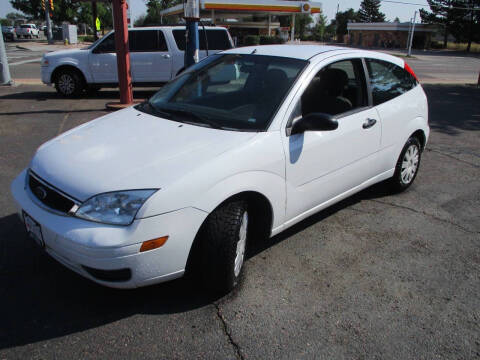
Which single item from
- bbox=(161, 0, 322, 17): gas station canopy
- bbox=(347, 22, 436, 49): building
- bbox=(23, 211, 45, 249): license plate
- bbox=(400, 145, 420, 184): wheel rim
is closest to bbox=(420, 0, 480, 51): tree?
bbox=(347, 22, 436, 49): building

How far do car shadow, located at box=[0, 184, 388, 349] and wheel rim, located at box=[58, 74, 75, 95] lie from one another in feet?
27.1

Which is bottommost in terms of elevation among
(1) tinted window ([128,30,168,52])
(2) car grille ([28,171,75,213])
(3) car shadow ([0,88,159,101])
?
(3) car shadow ([0,88,159,101])

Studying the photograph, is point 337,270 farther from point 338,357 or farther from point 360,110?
point 360,110

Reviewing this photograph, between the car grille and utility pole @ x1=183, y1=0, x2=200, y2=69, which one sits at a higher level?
utility pole @ x1=183, y1=0, x2=200, y2=69

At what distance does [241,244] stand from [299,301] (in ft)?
1.86

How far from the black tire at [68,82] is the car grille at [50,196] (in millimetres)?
8664

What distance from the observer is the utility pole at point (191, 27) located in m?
7.68

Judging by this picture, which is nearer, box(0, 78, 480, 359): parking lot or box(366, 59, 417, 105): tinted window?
box(0, 78, 480, 359): parking lot

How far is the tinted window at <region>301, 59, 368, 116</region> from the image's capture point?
3619mm

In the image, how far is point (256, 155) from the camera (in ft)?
9.63

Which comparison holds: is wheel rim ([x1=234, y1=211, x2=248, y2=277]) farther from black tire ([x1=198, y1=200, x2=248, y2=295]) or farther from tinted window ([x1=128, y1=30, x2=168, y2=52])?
tinted window ([x1=128, y1=30, x2=168, y2=52])

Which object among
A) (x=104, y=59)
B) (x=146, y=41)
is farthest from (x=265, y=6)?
(x=104, y=59)

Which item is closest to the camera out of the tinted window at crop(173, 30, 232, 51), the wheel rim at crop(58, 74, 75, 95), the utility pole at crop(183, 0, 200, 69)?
the utility pole at crop(183, 0, 200, 69)

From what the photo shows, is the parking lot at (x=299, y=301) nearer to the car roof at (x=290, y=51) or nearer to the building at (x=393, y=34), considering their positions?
the car roof at (x=290, y=51)
